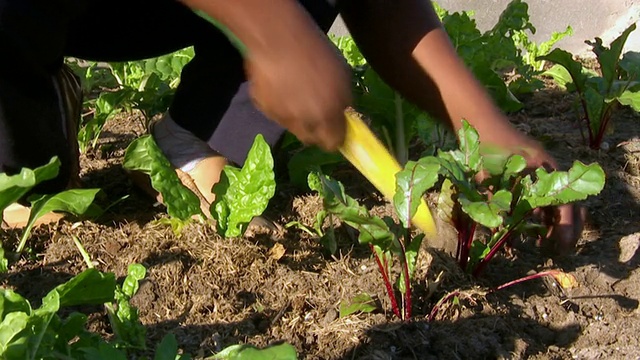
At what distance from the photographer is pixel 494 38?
2801 millimetres

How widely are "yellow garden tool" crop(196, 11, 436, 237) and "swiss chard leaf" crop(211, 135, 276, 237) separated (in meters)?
0.25

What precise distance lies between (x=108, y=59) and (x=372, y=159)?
861mm

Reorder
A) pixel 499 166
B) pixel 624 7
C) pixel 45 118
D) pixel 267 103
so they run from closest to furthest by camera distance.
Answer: pixel 267 103, pixel 499 166, pixel 45 118, pixel 624 7

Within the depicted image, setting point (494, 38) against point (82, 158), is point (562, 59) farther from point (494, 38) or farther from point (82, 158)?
point (82, 158)

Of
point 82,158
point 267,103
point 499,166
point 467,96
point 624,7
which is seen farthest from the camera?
point 624,7

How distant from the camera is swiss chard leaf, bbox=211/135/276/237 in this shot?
6.14 ft

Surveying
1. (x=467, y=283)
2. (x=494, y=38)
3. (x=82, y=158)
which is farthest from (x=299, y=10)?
(x=494, y=38)

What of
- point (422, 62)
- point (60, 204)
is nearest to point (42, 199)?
Answer: point (60, 204)

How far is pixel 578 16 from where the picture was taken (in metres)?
3.82

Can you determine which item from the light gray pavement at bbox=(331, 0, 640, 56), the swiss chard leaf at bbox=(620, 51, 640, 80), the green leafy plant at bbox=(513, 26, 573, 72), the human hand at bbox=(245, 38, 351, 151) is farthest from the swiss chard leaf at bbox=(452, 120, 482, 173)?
the light gray pavement at bbox=(331, 0, 640, 56)

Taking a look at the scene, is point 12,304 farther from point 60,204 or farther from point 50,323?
point 60,204

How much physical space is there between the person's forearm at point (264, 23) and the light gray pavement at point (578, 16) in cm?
239

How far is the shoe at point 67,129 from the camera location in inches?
80.5

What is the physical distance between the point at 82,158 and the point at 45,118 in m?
0.46
